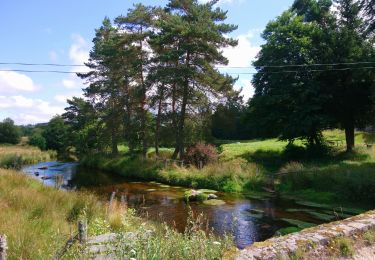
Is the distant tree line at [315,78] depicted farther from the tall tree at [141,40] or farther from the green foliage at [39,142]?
the green foliage at [39,142]

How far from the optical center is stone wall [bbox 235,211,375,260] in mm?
4719

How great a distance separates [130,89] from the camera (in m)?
38.9

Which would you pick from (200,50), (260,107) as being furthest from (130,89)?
(260,107)

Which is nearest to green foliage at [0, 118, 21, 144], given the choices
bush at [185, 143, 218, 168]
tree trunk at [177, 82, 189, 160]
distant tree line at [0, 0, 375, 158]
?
distant tree line at [0, 0, 375, 158]

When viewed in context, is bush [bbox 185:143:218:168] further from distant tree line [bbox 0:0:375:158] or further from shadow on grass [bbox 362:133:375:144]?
shadow on grass [bbox 362:133:375:144]

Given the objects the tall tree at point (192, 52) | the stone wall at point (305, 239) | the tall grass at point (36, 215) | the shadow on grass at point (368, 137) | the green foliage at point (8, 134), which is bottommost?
the tall grass at point (36, 215)

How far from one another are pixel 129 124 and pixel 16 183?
74.7 ft

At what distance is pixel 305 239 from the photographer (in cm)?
527

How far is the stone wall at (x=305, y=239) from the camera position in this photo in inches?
186

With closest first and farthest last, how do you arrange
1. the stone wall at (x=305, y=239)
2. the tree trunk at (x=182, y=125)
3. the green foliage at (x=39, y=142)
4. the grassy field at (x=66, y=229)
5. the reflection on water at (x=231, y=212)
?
1. the grassy field at (x=66, y=229)
2. the stone wall at (x=305, y=239)
3. the reflection on water at (x=231, y=212)
4. the tree trunk at (x=182, y=125)
5. the green foliage at (x=39, y=142)

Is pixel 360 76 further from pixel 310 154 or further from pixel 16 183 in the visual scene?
pixel 16 183

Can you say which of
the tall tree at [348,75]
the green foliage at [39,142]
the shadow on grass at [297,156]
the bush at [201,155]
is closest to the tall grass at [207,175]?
the bush at [201,155]

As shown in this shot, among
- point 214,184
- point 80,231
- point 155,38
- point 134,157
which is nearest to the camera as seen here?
point 80,231

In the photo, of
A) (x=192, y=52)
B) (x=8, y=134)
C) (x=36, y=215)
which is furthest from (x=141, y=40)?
(x=8, y=134)
